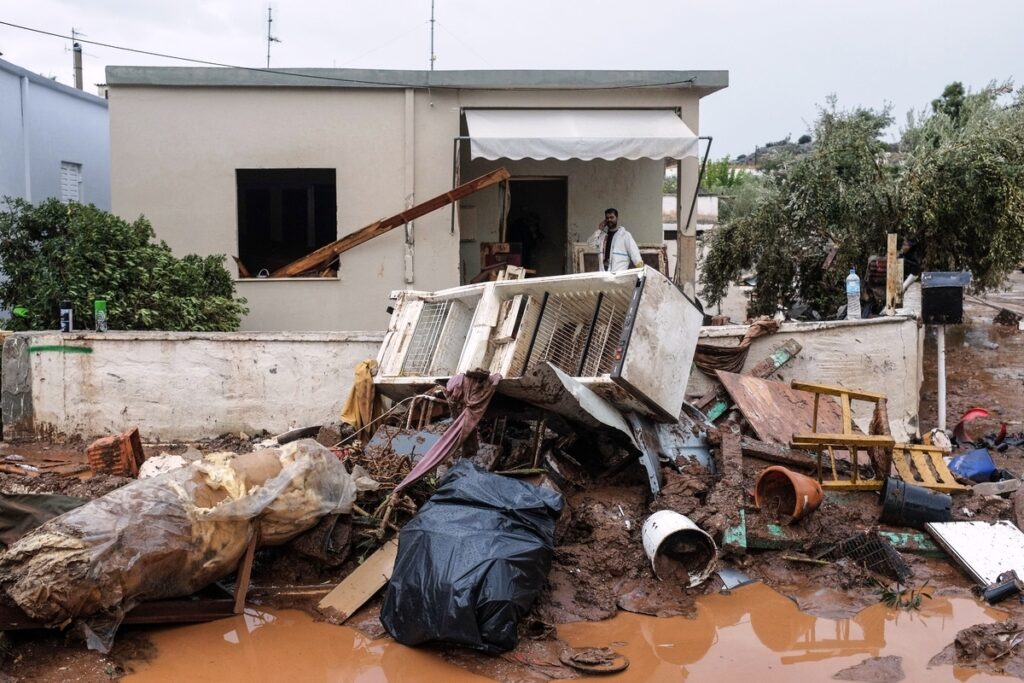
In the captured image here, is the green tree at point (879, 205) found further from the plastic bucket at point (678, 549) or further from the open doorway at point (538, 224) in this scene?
the plastic bucket at point (678, 549)

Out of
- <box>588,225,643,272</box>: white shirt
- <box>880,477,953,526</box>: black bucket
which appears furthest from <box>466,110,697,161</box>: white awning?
<box>880,477,953,526</box>: black bucket

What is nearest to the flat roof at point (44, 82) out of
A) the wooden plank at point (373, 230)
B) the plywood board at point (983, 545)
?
the wooden plank at point (373, 230)

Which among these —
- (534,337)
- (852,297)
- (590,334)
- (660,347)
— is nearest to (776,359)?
(852,297)

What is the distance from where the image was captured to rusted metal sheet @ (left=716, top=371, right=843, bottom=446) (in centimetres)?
768

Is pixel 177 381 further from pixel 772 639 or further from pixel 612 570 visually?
pixel 772 639

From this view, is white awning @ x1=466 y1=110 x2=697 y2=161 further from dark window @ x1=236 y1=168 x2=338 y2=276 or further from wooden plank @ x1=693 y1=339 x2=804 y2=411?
wooden plank @ x1=693 y1=339 x2=804 y2=411

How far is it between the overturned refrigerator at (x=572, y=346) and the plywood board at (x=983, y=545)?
6.11 ft

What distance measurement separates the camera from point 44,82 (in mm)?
15125

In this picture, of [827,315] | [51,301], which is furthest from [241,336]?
[827,315]

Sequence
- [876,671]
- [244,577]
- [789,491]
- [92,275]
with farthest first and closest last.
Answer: [92,275]
[789,491]
[244,577]
[876,671]

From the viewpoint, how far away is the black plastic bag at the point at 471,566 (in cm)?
464

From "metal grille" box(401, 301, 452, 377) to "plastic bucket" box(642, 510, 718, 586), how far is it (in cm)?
295

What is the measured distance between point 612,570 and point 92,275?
6.26 m

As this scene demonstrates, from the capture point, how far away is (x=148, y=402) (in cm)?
876
